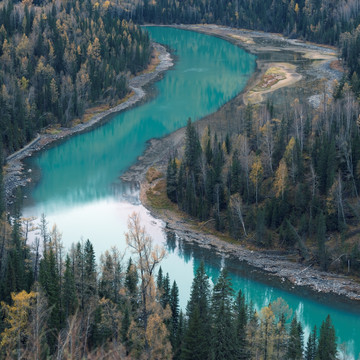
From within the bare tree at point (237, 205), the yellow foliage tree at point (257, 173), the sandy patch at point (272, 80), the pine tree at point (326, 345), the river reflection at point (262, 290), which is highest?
the sandy patch at point (272, 80)

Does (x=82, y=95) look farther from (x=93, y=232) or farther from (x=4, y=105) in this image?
(x=93, y=232)

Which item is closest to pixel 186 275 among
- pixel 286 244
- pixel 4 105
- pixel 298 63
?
pixel 286 244

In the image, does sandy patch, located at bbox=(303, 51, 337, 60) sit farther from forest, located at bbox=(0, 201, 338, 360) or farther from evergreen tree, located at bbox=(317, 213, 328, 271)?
forest, located at bbox=(0, 201, 338, 360)

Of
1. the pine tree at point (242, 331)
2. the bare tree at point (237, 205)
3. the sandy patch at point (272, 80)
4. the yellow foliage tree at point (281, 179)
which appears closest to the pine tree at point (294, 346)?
the pine tree at point (242, 331)

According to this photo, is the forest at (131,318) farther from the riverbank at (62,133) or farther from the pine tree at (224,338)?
the riverbank at (62,133)

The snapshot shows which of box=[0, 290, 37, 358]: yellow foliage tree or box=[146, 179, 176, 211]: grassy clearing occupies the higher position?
box=[0, 290, 37, 358]: yellow foliage tree

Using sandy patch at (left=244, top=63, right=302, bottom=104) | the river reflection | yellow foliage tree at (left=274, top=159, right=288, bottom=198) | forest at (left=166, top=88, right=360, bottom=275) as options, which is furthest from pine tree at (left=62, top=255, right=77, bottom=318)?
sandy patch at (left=244, top=63, right=302, bottom=104)
